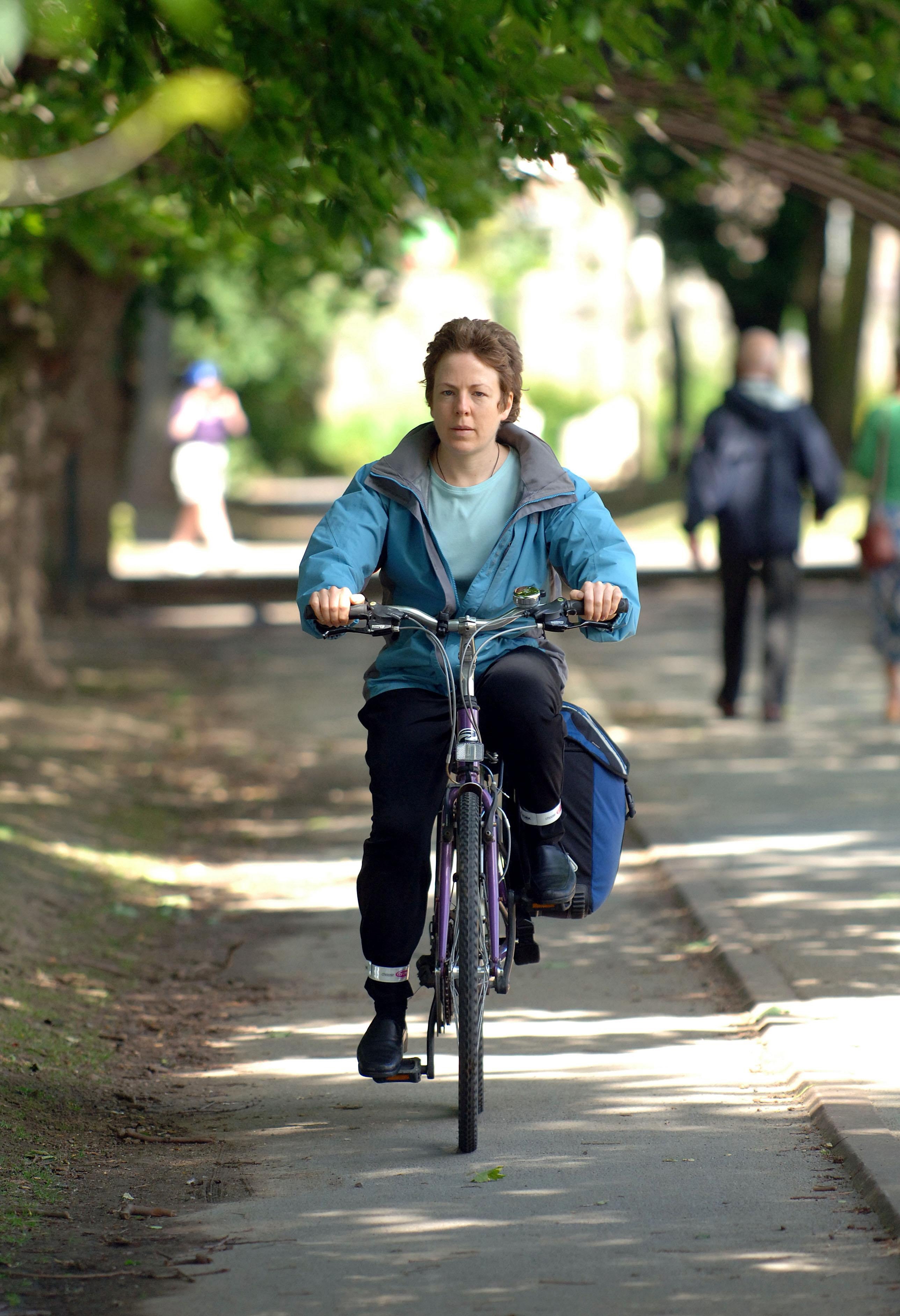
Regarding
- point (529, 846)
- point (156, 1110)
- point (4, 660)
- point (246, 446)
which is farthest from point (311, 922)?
point (246, 446)

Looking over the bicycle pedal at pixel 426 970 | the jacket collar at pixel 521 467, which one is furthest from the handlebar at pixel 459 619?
the bicycle pedal at pixel 426 970

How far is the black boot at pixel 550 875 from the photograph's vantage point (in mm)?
4949

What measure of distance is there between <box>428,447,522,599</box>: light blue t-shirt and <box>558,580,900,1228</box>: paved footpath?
162cm

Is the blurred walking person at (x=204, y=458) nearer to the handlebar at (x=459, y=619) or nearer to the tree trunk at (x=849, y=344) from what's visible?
the tree trunk at (x=849, y=344)

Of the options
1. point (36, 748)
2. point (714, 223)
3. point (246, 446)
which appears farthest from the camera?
point (246, 446)

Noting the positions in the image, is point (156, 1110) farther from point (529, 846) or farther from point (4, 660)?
point (4, 660)

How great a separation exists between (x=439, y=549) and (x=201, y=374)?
53.3 ft

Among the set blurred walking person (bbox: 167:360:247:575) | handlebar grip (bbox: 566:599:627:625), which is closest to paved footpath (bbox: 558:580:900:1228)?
handlebar grip (bbox: 566:599:627:625)

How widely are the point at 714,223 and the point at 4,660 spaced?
13563mm

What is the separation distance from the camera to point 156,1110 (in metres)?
5.30

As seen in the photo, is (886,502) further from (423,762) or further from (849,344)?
(849,344)

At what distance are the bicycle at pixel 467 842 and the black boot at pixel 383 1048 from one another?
0.09m

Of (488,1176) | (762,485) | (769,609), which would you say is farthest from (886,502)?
(488,1176)

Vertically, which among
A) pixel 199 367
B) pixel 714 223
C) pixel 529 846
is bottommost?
pixel 529 846
